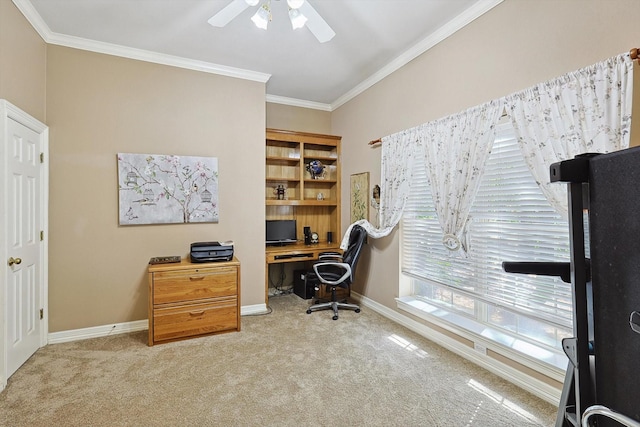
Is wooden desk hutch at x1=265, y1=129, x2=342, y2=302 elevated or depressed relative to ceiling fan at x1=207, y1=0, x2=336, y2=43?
depressed

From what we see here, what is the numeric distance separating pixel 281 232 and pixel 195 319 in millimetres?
1710

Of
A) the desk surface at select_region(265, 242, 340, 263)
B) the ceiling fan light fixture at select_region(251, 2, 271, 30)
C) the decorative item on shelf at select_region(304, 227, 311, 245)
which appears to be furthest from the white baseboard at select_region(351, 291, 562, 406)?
the ceiling fan light fixture at select_region(251, 2, 271, 30)

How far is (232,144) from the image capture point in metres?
3.64

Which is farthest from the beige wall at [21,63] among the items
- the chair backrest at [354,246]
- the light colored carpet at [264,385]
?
the chair backrest at [354,246]

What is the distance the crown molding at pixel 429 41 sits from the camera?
237 centimetres

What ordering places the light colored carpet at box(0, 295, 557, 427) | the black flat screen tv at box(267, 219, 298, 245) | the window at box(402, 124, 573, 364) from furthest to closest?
1. the black flat screen tv at box(267, 219, 298, 245)
2. the window at box(402, 124, 573, 364)
3. the light colored carpet at box(0, 295, 557, 427)

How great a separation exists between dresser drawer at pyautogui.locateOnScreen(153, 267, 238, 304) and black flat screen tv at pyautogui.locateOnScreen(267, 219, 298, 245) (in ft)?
3.85

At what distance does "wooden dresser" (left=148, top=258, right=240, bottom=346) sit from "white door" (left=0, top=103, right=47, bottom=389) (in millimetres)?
923

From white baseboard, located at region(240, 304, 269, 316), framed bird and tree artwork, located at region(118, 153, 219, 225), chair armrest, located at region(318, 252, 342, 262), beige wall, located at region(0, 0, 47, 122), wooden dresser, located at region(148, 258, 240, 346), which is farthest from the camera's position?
chair armrest, located at region(318, 252, 342, 262)

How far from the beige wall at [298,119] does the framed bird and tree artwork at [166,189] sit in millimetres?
1406

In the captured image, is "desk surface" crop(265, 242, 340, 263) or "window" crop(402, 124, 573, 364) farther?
"desk surface" crop(265, 242, 340, 263)

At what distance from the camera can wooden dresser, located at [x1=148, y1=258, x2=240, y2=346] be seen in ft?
9.36

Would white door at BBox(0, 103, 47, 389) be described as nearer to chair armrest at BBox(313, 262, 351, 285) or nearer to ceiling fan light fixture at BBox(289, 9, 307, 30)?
ceiling fan light fixture at BBox(289, 9, 307, 30)

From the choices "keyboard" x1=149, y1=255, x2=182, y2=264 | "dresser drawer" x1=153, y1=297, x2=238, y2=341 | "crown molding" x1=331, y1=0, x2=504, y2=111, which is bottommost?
"dresser drawer" x1=153, y1=297, x2=238, y2=341
